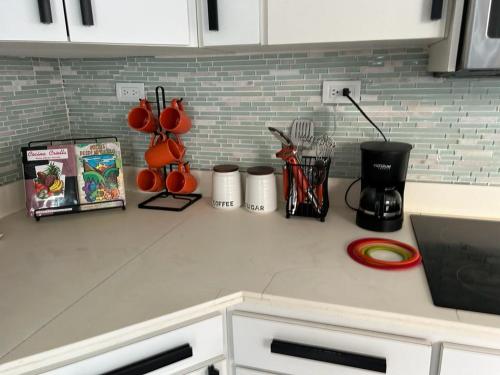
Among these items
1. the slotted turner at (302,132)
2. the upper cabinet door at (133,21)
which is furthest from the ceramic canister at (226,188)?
the upper cabinet door at (133,21)

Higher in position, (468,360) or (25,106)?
(25,106)

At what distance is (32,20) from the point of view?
36.7 inches

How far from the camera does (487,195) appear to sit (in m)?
1.24

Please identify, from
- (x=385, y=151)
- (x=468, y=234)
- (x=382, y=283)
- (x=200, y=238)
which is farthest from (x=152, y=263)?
(x=468, y=234)

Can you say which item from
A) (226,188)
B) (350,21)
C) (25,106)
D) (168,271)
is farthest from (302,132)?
(25,106)

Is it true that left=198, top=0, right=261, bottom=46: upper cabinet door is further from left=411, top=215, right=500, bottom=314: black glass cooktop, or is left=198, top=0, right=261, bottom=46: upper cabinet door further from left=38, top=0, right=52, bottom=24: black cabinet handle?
left=411, top=215, right=500, bottom=314: black glass cooktop

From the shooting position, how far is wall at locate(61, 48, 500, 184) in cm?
122

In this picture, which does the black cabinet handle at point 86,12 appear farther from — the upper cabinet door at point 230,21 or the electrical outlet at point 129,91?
the electrical outlet at point 129,91

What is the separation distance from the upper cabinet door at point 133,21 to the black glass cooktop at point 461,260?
865 millimetres

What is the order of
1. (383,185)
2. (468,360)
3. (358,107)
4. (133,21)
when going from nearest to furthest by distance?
(468,360)
(133,21)
(383,185)
(358,107)

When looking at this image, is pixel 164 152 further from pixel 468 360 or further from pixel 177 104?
pixel 468 360

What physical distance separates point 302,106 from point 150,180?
0.64 m

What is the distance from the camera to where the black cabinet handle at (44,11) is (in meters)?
0.92

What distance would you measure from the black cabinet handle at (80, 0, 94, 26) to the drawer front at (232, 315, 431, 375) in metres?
0.79
